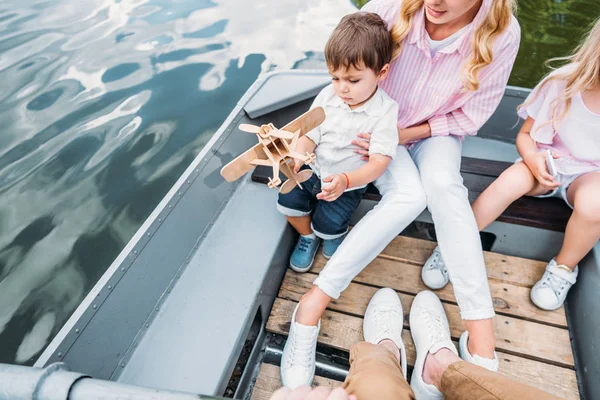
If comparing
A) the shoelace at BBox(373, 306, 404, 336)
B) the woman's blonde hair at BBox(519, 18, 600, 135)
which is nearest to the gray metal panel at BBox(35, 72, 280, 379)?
the shoelace at BBox(373, 306, 404, 336)

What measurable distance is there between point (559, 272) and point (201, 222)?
4.68ft

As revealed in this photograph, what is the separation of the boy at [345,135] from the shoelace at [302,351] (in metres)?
0.37

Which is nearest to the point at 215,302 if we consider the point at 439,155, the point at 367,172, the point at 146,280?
the point at 146,280

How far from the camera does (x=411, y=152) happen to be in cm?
164

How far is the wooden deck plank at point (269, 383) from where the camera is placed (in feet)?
4.45

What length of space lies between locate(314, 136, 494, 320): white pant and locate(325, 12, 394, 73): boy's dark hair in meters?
0.42

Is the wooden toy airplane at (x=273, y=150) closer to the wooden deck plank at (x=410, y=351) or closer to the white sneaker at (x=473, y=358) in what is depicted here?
the wooden deck plank at (x=410, y=351)

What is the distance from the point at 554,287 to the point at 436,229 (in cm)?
52

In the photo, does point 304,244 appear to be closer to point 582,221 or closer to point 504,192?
point 504,192

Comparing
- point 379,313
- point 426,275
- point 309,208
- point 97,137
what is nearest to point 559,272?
point 426,275

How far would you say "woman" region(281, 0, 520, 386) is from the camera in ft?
4.25

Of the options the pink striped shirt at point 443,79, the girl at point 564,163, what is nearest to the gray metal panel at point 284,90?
the pink striped shirt at point 443,79

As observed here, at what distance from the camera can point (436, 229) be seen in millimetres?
1401

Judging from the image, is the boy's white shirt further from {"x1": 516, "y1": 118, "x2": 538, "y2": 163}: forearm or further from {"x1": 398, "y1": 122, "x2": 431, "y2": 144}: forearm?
{"x1": 516, "y1": 118, "x2": 538, "y2": 163}: forearm
